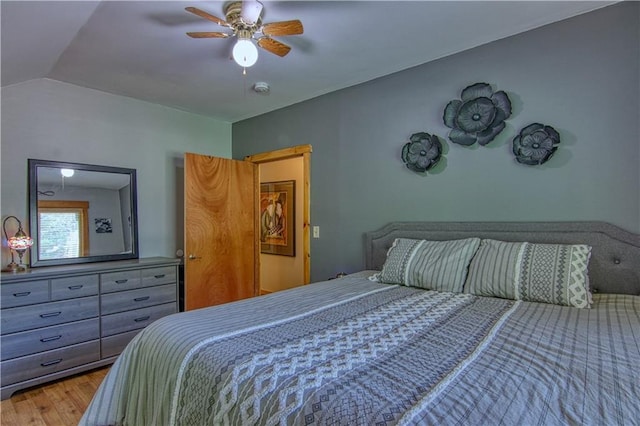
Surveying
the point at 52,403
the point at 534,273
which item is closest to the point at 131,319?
the point at 52,403

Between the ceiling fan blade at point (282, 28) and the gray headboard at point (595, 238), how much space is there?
5.60 feet

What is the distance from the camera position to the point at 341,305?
171cm

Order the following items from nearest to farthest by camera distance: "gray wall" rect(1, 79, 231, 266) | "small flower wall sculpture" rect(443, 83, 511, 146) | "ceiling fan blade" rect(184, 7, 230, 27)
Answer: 1. "ceiling fan blade" rect(184, 7, 230, 27)
2. "small flower wall sculpture" rect(443, 83, 511, 146)
3. "gray wall" rect(1, 79, 231, 266)

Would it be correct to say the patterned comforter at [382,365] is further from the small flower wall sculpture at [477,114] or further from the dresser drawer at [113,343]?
the dresser drawer at [113,343]

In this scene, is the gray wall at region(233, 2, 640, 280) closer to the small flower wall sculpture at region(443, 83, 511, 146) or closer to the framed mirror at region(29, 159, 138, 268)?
the small flower wall sculpture at region(443, 83, 511, 146)

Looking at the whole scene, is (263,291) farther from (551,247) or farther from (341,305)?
(551,247)

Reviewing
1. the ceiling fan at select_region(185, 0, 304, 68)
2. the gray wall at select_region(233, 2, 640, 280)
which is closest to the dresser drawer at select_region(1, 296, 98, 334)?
the gray wall at select_region(233, 2, 640, 280)

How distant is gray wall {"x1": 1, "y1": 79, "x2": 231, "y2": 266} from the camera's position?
9.12 ft

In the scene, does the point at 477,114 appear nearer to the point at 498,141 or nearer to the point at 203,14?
the point at 498,141

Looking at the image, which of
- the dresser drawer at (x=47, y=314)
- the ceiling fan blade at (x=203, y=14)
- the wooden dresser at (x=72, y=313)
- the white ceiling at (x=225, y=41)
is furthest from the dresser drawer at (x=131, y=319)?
the ceiling fan blade at (x=203, y=14)

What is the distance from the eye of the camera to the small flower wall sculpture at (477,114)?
231 cm

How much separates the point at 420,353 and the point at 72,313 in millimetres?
2759

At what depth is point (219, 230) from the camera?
12.2 feet

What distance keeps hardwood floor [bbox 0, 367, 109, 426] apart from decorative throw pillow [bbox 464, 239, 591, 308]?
2625 millimetres
